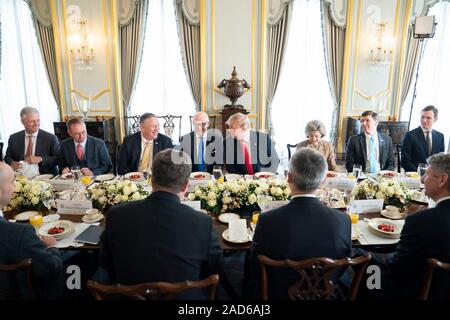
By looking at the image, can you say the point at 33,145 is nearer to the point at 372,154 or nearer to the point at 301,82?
the point at 372,154

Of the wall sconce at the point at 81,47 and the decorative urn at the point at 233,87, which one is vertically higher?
the wall sconce at the point at 81,47

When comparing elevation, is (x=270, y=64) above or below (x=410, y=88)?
above

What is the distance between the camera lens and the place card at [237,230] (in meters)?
2.01

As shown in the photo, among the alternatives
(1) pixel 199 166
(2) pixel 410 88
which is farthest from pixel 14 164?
(2) pixel 410 88

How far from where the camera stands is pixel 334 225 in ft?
5.21

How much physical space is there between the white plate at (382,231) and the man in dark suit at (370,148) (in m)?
1.70

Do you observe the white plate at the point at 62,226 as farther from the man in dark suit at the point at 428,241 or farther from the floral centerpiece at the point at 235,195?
the man in dark suit at the point at 428,241

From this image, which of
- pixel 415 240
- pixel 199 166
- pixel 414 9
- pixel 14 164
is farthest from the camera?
pixel 414 9

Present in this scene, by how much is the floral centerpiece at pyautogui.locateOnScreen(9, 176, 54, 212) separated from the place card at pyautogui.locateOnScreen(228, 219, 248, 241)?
55.5 inches

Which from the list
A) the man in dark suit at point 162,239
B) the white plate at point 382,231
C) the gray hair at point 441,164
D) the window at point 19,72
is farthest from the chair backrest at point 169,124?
the gray hair at point 441,164

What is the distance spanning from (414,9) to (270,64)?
2726 millimetres

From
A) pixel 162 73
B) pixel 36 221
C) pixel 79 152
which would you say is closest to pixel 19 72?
pixel 162 73

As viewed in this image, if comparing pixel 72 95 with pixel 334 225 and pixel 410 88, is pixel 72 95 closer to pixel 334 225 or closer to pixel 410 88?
pixel 334 225

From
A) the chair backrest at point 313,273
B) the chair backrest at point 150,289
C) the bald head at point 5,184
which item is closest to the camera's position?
the chair backrest at point 150,289
